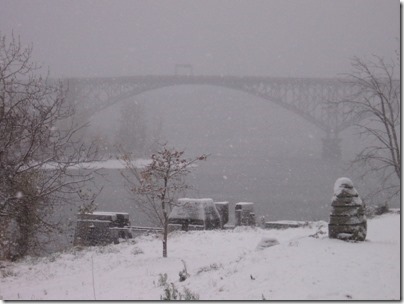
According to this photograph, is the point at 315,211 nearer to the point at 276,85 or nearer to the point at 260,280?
the point at 260,280

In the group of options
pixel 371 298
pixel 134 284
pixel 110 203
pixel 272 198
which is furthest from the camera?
pixel 272 198

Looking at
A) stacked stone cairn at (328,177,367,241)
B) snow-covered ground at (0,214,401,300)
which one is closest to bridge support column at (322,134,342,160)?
snow-covered ground at (0,214,401,300)

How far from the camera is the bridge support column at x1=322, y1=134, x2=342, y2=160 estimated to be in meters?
56.9

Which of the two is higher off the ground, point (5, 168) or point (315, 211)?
point (5, 168)

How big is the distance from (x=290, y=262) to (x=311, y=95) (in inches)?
2096

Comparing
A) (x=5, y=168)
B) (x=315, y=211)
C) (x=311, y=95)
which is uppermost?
(x=311, y=95)

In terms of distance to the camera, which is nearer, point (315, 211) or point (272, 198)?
point (315, 211)

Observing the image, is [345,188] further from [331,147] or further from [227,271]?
[331,147]

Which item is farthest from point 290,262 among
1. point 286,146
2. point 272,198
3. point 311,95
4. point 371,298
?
point 286,146

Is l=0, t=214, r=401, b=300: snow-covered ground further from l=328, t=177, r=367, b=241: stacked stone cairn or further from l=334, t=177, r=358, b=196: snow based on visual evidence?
l=334, t=177, r=358, b=196: snow

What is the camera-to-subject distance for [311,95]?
5912 cm

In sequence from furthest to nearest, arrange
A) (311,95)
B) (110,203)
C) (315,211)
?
(311,95) → (110,203) → (315,211)

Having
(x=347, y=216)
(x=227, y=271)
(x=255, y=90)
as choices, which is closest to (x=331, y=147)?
(x=255, y=90)

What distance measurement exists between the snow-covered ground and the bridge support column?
4548cm
